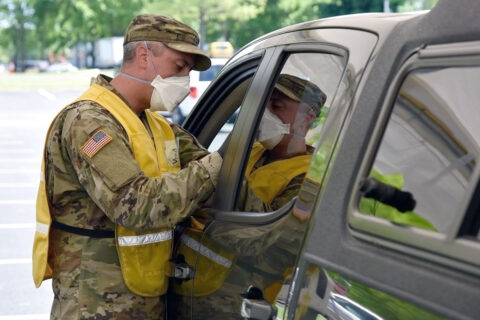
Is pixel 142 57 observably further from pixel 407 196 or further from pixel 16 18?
pixel 16 18

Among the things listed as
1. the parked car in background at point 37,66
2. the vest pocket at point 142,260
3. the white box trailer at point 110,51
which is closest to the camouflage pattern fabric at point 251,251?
the vest pocket at point 142,260

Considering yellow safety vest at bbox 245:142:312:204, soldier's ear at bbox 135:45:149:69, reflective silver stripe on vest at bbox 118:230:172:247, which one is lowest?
reflective silver stripe on vest at bbox 118:230:172:247

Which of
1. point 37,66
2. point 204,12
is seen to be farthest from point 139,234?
point 37,66

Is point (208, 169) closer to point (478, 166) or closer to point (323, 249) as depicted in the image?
point (323, 249)

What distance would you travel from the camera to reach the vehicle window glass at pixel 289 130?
2.11 metres

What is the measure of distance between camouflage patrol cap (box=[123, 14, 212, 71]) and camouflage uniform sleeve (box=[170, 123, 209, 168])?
0.37 meters

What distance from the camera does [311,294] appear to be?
1.71 metres

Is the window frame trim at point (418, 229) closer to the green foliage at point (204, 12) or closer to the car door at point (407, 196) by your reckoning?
the car door at point (407, 196)

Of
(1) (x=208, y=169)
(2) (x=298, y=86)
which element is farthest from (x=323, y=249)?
(1) (x=208, y=169)

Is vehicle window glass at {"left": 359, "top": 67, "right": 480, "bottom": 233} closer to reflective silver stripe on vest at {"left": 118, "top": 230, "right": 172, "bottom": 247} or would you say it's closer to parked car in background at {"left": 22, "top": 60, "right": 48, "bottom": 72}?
reflective silver stripe on vest at {"left": 118, "top": 230, "right": 172, "bottom": 247}

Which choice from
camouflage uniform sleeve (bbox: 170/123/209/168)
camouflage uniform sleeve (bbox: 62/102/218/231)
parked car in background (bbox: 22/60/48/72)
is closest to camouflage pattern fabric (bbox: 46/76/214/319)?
camouflage uniform sleeve (bbox: 62/102/218/231)

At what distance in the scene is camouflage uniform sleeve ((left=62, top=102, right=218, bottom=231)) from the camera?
2.55 meters

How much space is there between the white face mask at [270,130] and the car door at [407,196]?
73 centimetres

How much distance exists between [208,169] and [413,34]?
43.2 inches
